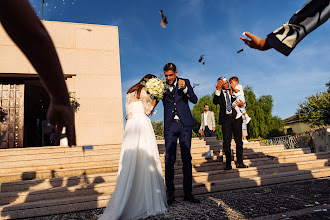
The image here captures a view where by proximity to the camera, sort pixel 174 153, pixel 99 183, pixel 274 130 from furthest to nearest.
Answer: pixel 274 130, pixel 99 183, pixel 174 153

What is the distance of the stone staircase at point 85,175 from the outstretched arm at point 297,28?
396 cm

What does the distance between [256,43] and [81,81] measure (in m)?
11.4

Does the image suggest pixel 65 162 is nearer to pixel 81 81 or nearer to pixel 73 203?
pixel 73 203

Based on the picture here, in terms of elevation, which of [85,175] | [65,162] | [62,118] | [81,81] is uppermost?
[81,81]

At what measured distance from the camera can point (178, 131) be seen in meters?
4.53

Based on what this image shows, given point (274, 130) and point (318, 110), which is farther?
point (274, 130)

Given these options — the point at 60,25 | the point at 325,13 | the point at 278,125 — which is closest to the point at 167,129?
the point at 325,13

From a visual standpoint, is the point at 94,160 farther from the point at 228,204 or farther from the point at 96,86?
the point at 96,86

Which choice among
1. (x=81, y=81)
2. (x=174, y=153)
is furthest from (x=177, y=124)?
(x=81, y=81)

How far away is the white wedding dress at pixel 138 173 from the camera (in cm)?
359

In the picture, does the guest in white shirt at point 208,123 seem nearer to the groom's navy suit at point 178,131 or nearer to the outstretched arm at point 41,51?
the groom's navy suit at point 178,131

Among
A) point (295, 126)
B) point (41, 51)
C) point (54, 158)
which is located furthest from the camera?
point (295, 126)

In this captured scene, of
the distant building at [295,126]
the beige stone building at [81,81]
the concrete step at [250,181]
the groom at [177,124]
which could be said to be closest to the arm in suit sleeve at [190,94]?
the groom at [177,124]

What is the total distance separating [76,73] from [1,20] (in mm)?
11909
